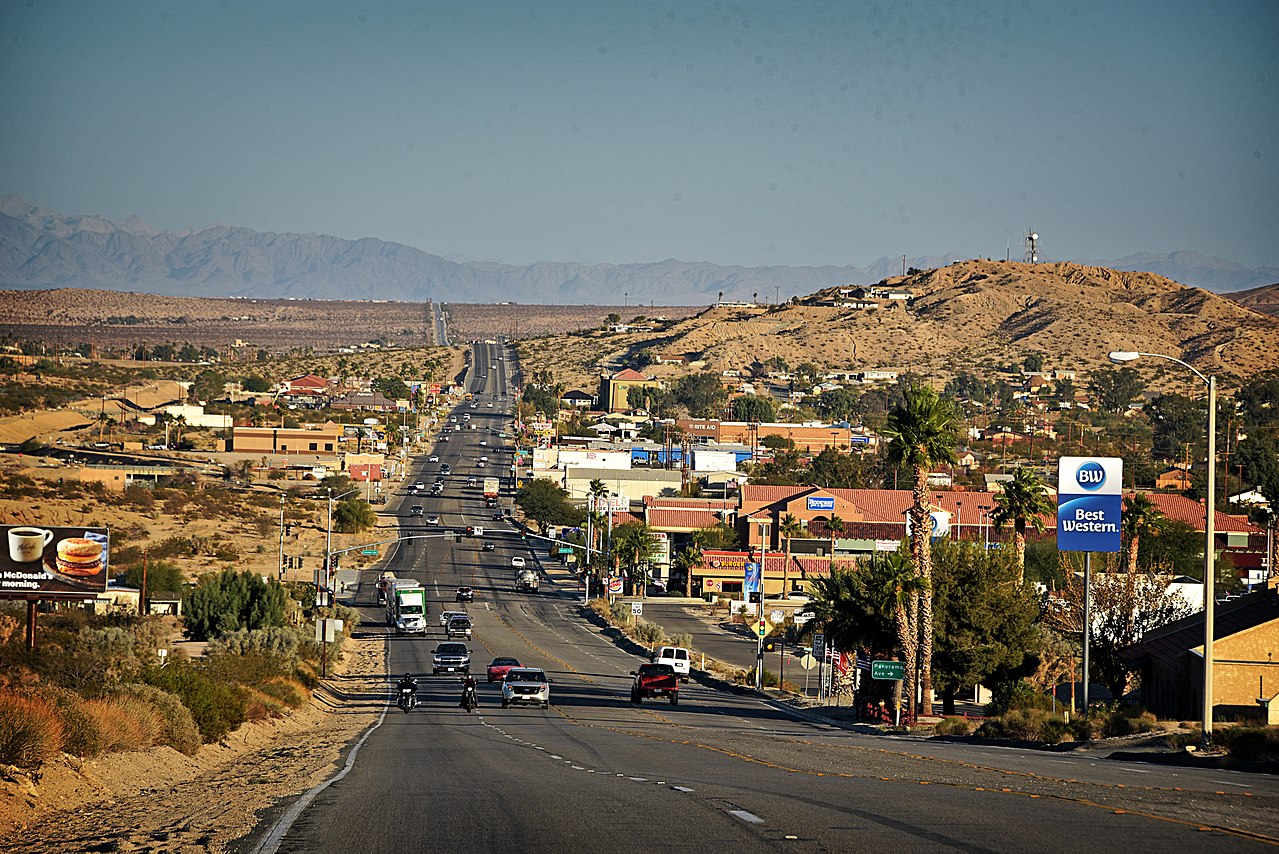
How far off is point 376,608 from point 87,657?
6143 centimetres

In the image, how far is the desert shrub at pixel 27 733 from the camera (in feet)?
63.4

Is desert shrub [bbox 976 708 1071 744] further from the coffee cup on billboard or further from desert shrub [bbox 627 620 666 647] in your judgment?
desert shrub [bbox 627 620 666 647]

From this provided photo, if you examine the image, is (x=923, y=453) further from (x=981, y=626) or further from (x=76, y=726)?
(x=76, y=726)

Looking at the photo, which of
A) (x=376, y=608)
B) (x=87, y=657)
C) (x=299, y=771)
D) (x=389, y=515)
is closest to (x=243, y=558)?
(x=376, y=608)

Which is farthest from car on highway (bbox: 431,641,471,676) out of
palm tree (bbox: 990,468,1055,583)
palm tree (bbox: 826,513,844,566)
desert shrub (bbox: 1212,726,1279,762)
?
palm tree (bbox: 826,513,844,566)

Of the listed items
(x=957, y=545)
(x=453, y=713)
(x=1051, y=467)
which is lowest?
(x=453, y=713)

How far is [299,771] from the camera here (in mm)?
24109

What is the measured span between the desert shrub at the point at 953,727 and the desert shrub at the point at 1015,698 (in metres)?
3.04

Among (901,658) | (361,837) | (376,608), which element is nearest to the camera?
(361,837)

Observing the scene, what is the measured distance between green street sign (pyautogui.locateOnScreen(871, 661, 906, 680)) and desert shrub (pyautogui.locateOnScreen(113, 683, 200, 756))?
74.8 feet

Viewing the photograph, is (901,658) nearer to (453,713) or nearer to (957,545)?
(957,545)

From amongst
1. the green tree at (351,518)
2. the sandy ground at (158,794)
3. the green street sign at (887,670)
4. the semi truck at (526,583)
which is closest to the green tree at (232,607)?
the green street sign at (887,670)

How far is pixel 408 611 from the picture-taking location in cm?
7956

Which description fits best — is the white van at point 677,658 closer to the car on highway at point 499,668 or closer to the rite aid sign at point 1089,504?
the car on highway at point 499,668
